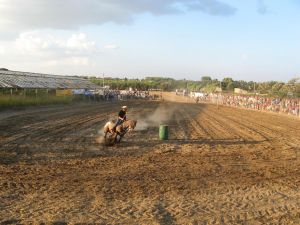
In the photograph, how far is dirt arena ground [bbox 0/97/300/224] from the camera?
8.64m

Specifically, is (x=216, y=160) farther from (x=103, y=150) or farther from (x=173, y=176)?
(x=103, y=150)

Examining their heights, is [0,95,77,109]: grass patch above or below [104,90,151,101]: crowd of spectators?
above

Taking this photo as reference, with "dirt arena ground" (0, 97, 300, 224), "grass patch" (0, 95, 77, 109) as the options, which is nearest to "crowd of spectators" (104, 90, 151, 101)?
"grass patch" (0, 95, 77, 109)

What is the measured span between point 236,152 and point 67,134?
8595 millimetres

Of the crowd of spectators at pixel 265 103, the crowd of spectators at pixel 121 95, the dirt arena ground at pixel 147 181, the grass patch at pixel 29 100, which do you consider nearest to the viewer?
the dirt arena ground at pixel 147 181

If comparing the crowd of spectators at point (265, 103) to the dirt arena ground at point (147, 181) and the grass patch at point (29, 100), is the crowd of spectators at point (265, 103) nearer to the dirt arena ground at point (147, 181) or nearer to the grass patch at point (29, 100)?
the grass patch at point (29, 100)

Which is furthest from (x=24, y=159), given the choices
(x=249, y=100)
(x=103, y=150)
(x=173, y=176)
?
(x=249, y=100)

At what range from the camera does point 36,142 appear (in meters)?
18.3

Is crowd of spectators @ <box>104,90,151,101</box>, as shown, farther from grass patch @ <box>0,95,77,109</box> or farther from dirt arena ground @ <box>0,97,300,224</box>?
dirt arena ground @ <box>0,97,300,224</box>

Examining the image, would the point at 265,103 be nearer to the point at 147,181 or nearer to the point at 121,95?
the point at 121,95

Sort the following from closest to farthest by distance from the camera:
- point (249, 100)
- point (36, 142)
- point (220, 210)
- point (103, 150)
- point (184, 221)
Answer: point (184, 221) < point (220, 210) < point (103, 150) < point (36, 142) < point (249, 100)

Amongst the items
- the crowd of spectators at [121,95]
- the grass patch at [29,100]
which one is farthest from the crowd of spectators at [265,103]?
the grass patch at [29,100]

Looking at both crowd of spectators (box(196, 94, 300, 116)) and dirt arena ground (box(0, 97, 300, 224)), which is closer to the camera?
dirt arena ground (box(0, 97, 300, 224))

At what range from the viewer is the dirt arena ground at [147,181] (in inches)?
340
